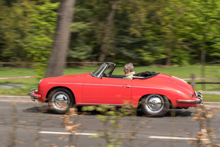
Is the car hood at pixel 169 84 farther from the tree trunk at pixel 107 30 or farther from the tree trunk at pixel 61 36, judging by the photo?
the tree trunk at pixel 107 30

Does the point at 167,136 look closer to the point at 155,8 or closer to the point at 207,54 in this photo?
the point at 155,8

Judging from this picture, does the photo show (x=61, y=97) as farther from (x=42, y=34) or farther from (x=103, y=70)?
(x=42, y=34)

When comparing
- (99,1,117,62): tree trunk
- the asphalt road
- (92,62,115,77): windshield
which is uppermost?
(99,1,117,62): tree trunk

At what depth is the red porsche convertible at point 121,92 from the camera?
25.6 ft

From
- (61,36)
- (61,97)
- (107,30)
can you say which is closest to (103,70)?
(61,97)

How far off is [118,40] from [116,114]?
71.3 ft

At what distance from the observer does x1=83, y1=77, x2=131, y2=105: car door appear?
790 cm

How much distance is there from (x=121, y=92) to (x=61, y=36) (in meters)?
4.43

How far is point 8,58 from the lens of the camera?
27.3 metres

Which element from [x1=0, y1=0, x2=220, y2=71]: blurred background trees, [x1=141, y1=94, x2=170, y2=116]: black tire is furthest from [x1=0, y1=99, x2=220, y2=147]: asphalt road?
[x1=0, y1=0, x2=220, y2=71]: blurred background trees

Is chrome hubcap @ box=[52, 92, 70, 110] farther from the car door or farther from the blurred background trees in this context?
the blurred background trees

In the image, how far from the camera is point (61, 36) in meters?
11.4

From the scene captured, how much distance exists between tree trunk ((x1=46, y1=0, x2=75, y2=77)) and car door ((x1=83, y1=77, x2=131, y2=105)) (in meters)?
3.66

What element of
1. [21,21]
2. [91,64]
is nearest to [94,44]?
[91,64]
